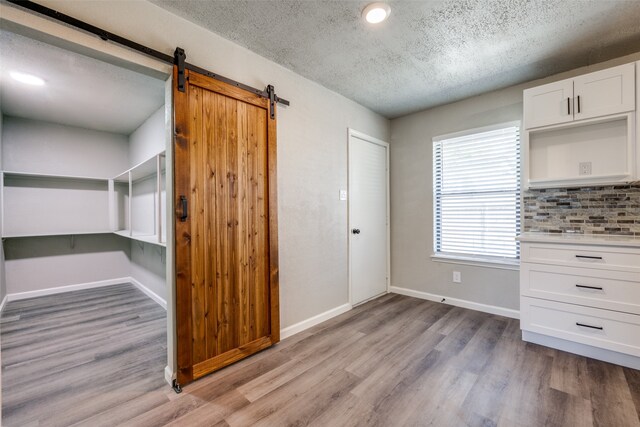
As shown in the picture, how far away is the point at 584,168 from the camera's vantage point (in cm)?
243

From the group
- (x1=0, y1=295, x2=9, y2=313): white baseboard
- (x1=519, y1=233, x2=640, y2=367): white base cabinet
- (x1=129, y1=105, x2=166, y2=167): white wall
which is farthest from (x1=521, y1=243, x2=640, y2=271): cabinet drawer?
(x1=0, y1=295, x2=9, y2=313): white baseboard

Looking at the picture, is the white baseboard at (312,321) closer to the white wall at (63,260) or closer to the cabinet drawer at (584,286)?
the cabinet drawer at (584,286)

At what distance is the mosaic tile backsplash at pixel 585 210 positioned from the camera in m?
2.37

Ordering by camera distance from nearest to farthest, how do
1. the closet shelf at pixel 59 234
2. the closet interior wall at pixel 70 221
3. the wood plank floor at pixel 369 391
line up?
the wood plank floor at pixel 369 391, the closet shelf at pixel 59 234, the closet interior wall at pixel 70 221

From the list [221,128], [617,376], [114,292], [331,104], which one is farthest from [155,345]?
[617,376]

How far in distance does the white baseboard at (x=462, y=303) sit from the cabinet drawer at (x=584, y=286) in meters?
0.75

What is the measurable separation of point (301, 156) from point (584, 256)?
2.56 metres

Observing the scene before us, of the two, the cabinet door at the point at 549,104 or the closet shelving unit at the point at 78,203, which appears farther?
the closet shelving unit at the point at 78,203

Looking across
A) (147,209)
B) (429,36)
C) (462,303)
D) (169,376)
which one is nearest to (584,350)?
(462,303)

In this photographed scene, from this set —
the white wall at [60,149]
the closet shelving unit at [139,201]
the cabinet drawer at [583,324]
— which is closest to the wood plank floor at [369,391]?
the cabinet drawer at [583,324]

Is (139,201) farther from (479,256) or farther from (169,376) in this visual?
(479,256)

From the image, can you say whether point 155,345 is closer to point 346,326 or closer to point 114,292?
point 346,326

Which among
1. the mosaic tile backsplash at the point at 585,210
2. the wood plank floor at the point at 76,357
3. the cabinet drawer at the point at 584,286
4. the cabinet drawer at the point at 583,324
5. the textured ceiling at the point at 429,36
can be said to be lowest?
the wood plank floor at the point at 76,357

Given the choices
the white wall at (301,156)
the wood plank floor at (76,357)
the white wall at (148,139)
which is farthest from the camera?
the white wall at (148,139)
